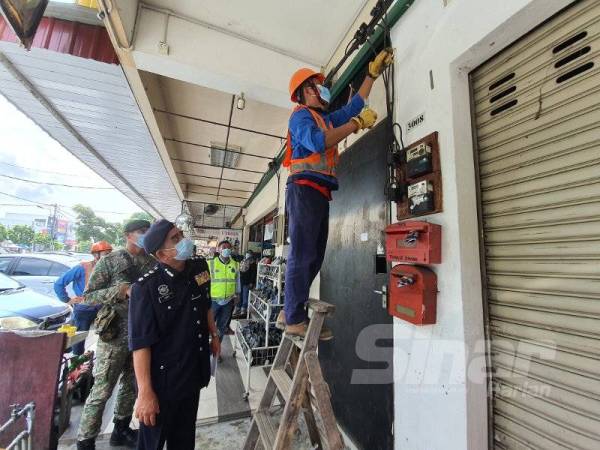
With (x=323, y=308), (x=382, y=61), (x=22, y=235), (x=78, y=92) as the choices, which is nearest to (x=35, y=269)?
(x=78, y=92)

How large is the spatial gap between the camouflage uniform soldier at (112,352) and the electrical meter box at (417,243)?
1953 mm

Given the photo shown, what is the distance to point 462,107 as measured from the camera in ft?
4.66

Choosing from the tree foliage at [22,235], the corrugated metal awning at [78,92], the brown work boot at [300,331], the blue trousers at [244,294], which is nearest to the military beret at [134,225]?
the corrugated metal awning at [78,92]

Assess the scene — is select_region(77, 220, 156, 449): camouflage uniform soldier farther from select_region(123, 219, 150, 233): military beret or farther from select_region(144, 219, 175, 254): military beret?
select_region(144, 219, 175, 254): military beret

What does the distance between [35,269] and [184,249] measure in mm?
7246

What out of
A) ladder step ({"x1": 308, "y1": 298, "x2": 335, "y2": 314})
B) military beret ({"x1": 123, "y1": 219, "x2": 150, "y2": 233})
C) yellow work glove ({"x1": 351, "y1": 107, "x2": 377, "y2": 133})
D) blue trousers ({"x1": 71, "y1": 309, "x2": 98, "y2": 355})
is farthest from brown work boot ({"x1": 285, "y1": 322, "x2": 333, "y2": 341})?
blue trousers ({"x1": 71, "y1": 309, "x2": 98, "y2": 355})

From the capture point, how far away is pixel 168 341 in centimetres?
158

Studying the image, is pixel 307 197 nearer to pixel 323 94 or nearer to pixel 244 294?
pixel 323 94

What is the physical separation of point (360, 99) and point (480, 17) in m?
0.73

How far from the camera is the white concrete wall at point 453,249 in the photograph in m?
1.21

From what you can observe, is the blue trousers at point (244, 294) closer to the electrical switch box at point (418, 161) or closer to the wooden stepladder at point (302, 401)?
the wooden stepladder at point (302, 401)

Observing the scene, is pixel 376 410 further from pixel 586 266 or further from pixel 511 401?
pixel 586 266

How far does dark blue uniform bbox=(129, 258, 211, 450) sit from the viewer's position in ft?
4.92

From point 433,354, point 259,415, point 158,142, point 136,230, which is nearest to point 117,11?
point 136,230
